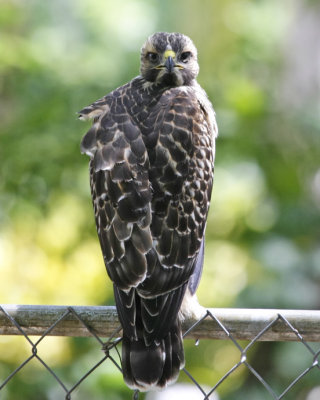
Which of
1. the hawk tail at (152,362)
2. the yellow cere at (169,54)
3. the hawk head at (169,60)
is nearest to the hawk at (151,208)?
the hawk tail at (152,362)

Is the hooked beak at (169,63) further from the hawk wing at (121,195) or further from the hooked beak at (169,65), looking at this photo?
the hawk wing at (121,195)

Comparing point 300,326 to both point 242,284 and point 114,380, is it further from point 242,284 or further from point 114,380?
point 242,284

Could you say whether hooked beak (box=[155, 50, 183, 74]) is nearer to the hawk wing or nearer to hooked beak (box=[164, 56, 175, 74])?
hooked beak (box=[164, 56, 175, 74])

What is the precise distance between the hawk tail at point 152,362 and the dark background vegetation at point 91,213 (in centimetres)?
182

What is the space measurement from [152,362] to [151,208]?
2.13 ft

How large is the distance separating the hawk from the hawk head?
227mm

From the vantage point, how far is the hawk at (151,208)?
298 centimetres

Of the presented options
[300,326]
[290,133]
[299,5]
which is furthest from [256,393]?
[299,5]

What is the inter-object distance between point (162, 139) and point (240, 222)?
2784 millimetres

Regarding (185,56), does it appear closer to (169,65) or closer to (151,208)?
(169,65)

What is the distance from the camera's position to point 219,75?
21.9 feet

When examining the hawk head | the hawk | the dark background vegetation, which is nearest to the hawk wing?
the hawk

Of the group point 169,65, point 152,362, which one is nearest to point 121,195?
point 152,362

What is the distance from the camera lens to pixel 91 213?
227 inches
